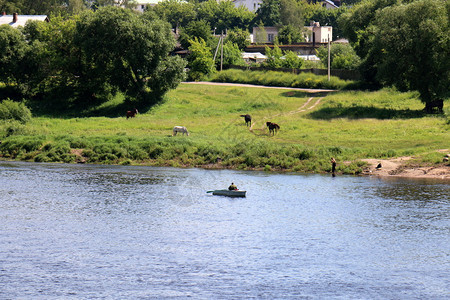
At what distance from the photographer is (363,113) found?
7575cm

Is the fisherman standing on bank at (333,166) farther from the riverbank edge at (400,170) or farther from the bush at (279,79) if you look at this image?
the bush at (279,79)

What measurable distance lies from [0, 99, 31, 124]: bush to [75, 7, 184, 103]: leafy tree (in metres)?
11.7

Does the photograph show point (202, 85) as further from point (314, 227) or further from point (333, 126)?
point (314, 227)

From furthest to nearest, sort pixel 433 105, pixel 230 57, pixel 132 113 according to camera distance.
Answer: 1. pixel 230 57
2. pixel 132 113
3. pixel 433 105

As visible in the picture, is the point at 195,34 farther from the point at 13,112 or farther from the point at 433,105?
the point at 433,105

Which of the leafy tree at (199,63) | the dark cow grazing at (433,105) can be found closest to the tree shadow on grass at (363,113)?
the dark cow grazing at (433,105)

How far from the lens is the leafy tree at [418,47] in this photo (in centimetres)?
7069

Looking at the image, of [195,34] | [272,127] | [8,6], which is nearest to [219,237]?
[272,127]

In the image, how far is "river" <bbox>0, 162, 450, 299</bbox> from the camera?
3006cm

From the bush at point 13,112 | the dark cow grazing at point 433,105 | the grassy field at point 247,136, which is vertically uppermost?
the bush at point 13,112

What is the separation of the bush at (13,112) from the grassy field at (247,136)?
1.52m

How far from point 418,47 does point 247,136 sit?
22.3 metres

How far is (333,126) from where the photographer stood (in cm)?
6975

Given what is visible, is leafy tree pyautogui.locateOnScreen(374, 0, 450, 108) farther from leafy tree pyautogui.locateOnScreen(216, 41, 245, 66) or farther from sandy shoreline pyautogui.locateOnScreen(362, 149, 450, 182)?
leafy tree pyautogui.locateOnScreen(216, 41, 245, 66)
